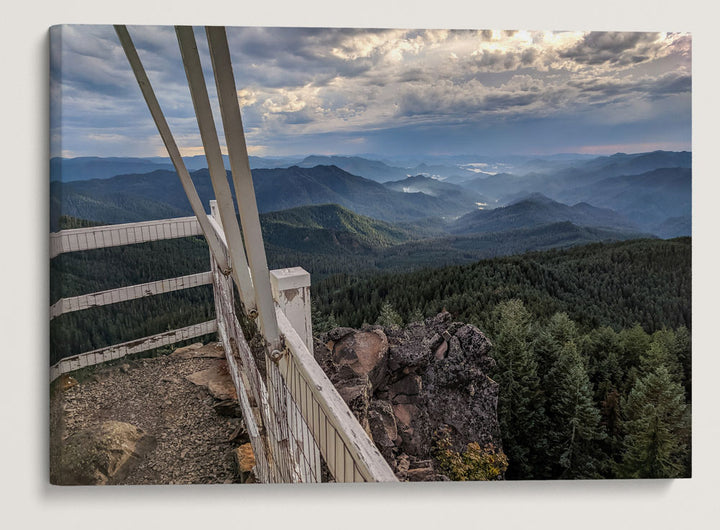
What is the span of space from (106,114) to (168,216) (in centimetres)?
64

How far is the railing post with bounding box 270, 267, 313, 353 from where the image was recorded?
1312 millimetres

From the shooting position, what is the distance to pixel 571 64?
2.22 meters

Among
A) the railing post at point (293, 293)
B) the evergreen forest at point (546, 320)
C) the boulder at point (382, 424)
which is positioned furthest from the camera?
the boulder at point (382, 424)

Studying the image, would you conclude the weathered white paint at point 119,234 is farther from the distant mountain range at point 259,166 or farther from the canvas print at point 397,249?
the distant mountain range at point 259,166

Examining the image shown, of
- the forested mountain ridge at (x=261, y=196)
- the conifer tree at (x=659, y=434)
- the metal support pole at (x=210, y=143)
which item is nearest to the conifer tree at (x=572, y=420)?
the conifer tree at (x=659, y=434)

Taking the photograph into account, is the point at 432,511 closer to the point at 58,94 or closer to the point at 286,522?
the point at 286,522

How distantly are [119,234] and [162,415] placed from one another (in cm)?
94

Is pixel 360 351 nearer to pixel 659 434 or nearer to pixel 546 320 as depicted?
pixel 546 320

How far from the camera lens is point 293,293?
134cm

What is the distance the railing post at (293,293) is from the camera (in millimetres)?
1312

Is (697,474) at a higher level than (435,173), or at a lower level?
lower

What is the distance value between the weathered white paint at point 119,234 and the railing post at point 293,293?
130cm

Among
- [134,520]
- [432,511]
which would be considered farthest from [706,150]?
[134,520]

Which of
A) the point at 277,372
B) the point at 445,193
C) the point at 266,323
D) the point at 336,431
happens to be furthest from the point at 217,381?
the point at 336,431
